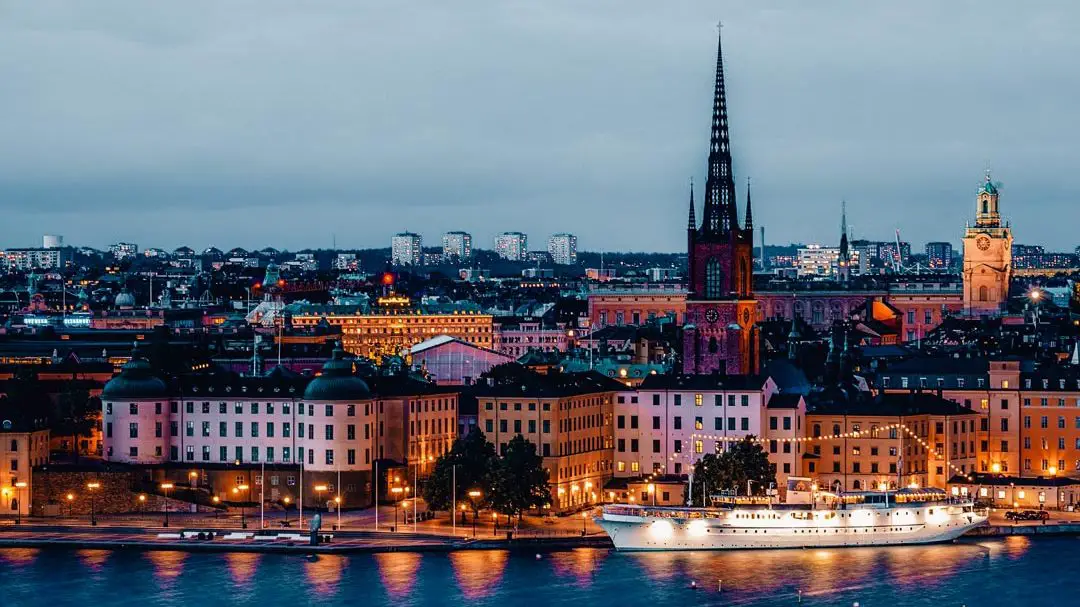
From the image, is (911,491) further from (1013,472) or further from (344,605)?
(344,605)

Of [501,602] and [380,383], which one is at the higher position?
[380,383]

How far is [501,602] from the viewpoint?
5716 centimetres

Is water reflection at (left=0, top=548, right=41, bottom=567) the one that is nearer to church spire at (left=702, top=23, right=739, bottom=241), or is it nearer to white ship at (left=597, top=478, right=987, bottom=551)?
white ship at (left=597, top=478, right=987, bottom=551)

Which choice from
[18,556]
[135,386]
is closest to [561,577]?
[18,556]

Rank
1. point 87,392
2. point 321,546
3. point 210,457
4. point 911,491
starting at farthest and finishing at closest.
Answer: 1. point 87,392
2. point 210,457
3. point 911,491
4. point 321,546

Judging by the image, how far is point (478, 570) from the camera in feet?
200

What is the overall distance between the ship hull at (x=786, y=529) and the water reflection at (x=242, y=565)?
858cm

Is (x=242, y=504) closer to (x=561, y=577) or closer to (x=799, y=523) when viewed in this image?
(x=561, y=577)

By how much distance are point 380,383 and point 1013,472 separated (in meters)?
17.6

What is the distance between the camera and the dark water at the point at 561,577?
189ft

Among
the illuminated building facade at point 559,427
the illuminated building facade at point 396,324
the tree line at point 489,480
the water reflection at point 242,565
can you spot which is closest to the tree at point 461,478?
the tree line at point 489,480

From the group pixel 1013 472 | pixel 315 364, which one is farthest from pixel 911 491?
pixel 315 364

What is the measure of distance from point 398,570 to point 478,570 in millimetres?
1826

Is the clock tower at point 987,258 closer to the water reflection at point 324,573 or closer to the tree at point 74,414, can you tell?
the tree at point 74,414
